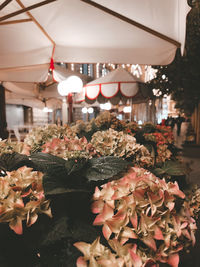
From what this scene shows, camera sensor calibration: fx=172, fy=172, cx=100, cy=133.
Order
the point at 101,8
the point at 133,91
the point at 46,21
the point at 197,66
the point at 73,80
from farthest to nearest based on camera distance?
the point at 197,66, the point at 133,91, the point at 73,80, the point at 46,21, the point at 101,8

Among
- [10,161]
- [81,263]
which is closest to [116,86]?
[10,161]

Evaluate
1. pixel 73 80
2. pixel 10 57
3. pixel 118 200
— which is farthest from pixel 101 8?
pixel 118 200

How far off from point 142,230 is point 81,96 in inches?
186

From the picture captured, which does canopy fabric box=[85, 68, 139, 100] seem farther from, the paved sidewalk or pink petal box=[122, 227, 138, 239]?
pink petal box=[122, 227, 138, 239]

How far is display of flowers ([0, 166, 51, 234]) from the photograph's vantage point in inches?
19.9

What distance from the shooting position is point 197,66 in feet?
19.3

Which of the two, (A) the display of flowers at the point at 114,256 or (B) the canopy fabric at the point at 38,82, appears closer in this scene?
(A) the display of flowers at the point at 114,256

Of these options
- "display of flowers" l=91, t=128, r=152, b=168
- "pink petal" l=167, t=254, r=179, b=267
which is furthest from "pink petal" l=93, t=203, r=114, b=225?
"display of flowers" l=91, t=128, r=152, b=168

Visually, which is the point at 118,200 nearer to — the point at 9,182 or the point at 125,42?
the point at 9,182

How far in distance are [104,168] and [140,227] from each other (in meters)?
0.23

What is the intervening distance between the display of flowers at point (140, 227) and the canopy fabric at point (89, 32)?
153 centimetres

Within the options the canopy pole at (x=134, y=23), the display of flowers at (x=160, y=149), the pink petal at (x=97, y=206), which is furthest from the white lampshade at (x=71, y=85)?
the pink petal at (x=97, y=206)

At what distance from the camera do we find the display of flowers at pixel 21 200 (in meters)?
0.51

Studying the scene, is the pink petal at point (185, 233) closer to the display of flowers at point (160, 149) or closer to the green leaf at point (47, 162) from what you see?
the green leaf at point (47, 162)
